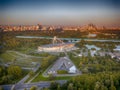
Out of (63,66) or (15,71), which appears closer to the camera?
(15,71)

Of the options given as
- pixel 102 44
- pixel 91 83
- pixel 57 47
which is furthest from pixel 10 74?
pixel 102 44

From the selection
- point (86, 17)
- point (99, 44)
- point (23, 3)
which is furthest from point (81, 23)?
point (23, 3)

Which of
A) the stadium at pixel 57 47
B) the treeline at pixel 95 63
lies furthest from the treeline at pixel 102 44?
the treeline at pixel 95 63

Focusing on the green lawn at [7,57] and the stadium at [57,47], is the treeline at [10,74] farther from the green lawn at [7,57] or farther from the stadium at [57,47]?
the stadium at [57,47]

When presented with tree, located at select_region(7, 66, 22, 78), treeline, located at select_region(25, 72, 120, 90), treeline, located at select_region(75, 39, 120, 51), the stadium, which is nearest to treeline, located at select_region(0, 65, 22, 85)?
tree, located at select_region(7, 66, 22, 78)

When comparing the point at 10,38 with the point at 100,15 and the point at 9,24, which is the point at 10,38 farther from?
the point at 100,15

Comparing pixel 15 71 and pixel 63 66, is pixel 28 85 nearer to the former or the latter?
pixel 15 71

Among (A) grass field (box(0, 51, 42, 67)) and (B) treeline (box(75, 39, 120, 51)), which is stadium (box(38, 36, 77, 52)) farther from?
(A) grass field (box(0, 51, 42, 67))

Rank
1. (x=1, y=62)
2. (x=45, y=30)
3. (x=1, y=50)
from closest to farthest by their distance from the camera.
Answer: (x=1, y=62), (x=1, y=50), (x=45, y=30)
